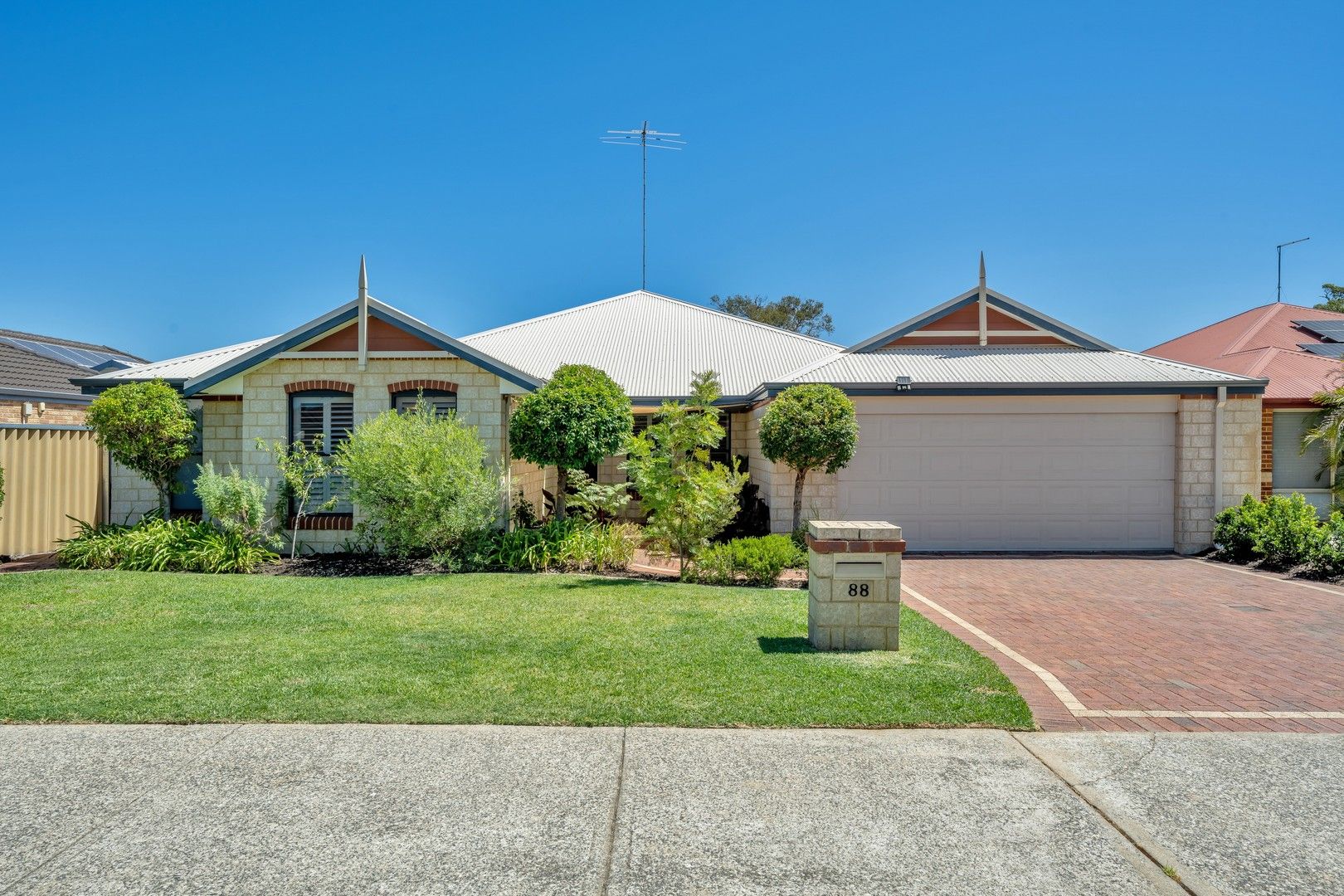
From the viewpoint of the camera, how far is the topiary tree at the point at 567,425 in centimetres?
1195

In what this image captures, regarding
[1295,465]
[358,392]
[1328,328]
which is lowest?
[1295,465]

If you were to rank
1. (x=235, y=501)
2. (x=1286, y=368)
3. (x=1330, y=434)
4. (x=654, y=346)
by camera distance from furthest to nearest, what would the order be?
(x=654, y=346)
(x=1286, y=368)
(x=1330, y=434)
(x=235, y=501)

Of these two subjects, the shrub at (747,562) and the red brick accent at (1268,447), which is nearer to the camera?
the shrub at (747,562)

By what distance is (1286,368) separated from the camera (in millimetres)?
16609

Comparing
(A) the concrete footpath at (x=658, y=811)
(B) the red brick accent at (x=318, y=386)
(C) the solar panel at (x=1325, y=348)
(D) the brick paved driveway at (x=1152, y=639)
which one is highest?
(C) the solar panel at (x=1325, y=348)

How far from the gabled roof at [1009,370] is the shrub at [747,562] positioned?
3.91 meters

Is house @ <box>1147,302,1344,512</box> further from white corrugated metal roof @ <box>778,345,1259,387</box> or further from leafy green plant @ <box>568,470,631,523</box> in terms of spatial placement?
leafy green plant @ <box>568,470,631,523</box>

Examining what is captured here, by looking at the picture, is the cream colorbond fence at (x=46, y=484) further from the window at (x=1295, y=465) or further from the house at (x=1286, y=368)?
the window at (x=1295, y=465)

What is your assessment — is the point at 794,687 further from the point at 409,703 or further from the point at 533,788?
the point at 409,703

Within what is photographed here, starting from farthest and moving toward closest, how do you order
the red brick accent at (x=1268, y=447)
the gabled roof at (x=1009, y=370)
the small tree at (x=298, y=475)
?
1. the red brick accent at (x=1268, y=447)
2. the gabled roof at (x=1009, y=370)
3. the small tree at (x=298, y=475)

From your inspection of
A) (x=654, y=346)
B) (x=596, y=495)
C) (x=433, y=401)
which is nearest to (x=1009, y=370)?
(x=596, y=495)

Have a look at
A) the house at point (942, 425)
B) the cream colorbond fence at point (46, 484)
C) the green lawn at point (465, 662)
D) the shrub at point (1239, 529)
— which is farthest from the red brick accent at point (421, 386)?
the shrub at point (1239, 529)

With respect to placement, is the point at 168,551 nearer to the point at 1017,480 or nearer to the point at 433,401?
the point at 433,401

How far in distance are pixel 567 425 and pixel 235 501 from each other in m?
5.28
